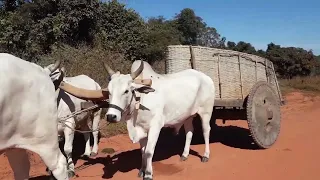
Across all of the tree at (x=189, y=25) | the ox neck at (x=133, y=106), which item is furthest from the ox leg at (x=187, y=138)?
the tree at (x=189, y=25)

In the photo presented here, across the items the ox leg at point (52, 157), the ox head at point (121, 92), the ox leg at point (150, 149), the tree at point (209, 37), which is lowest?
the ox leg at point (150, 149)

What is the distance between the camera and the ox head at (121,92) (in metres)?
4.70

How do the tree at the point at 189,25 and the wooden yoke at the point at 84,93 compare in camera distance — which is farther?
the tree at the point at 189,25

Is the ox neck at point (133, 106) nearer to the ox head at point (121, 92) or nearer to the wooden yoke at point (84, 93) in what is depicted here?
the ox head at point (121, 92)

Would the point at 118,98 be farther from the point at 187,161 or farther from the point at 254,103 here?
the point at 254,103

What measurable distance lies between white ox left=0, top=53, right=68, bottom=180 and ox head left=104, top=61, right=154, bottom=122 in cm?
114

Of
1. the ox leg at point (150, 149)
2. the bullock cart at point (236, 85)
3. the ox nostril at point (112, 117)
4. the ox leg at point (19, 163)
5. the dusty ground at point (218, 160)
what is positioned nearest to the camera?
the ox leg at point (19, 163)

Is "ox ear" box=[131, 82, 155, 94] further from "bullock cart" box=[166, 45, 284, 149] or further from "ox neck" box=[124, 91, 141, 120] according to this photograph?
"bullock cart" box=[166, 45, 284, 149]

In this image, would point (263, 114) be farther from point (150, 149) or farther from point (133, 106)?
point (133, 106)

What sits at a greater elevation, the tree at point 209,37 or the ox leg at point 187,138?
the tree at point 209,37

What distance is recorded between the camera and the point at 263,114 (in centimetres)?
714

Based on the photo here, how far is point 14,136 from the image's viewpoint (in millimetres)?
3312

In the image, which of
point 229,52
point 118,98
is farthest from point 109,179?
point 229,52

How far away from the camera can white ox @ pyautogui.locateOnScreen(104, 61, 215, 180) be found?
495 cm
